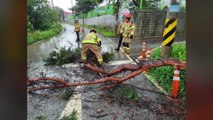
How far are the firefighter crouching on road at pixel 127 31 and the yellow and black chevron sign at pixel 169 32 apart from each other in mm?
355

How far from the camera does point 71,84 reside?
5.11 feet

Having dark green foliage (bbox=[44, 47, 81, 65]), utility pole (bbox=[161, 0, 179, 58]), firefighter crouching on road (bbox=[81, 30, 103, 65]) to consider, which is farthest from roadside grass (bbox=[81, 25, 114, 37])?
utility pole (bbox=[161, 0, 179, 58])

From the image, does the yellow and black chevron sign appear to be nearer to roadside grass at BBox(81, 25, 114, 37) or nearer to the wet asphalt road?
the wet asphalt road

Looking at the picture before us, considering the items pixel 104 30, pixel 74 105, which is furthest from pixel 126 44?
pixel 74 105

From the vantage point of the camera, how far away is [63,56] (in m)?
1.62

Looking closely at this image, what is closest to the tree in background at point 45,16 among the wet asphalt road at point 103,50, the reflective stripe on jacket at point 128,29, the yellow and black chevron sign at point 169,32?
the wet asphalt road at point 103,50

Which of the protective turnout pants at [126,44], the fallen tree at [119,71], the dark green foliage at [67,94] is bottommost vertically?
the dark green foliage at [67,94]

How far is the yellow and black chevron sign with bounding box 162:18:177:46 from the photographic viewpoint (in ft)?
3.16

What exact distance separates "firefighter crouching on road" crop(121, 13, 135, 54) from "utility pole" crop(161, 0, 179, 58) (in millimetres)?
334

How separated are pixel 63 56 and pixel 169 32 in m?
0.87

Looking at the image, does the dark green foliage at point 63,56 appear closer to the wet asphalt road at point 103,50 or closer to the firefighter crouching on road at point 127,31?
the wet asphalt road at point 103,50

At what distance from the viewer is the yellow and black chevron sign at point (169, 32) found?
0.96m

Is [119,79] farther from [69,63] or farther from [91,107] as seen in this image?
[69,63]

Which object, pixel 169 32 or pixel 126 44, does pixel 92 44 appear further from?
pixel 169 32
